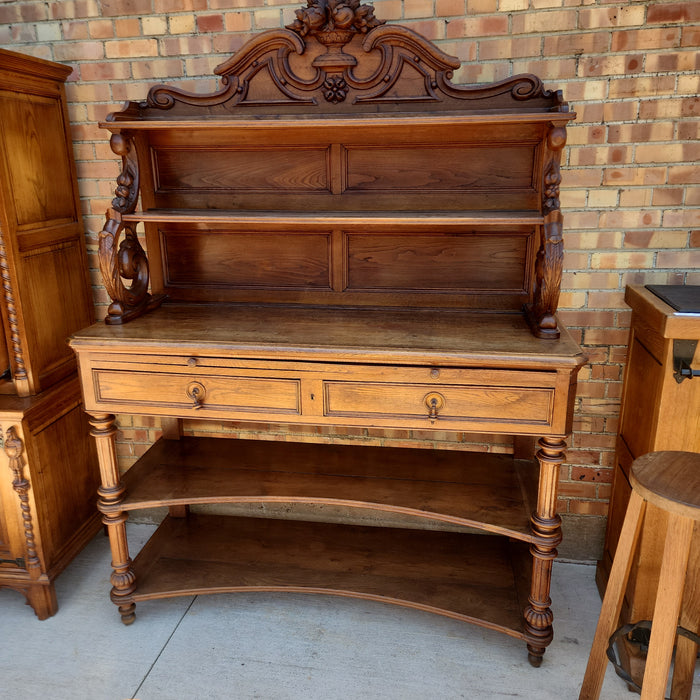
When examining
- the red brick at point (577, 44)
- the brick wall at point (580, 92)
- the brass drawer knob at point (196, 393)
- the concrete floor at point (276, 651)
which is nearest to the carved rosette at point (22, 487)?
the concrete floor at point (276, 651)

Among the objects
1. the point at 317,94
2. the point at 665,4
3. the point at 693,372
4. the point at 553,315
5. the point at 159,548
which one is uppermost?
the point at 665,4

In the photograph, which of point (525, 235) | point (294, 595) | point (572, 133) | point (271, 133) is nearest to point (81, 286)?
point (271, 133)

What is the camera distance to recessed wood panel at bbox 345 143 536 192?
2289mm

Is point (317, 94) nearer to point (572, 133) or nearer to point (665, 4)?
point (572, 133)

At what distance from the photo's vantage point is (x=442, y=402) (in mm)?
1961

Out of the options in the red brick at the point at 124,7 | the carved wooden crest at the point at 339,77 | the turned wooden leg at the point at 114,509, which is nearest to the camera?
the carved wooden crest at the point at 339,77

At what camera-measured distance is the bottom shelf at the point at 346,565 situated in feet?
7.57

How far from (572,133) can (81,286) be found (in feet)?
7.07

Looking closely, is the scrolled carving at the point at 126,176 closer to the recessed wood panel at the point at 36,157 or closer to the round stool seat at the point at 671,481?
the recessed wood panel at the point at 36,157

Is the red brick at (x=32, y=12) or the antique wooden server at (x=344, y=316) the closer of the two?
the antique wooden server at (x=344, y=316)

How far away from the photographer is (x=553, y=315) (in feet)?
6.61

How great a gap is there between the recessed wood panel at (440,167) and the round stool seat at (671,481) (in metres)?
1.12

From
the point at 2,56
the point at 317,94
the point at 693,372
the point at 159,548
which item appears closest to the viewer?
the point at 693,372

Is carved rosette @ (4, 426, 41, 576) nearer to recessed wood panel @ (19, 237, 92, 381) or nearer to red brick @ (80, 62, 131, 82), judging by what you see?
recessed wood panel @ (19, 237, 92, 381)
